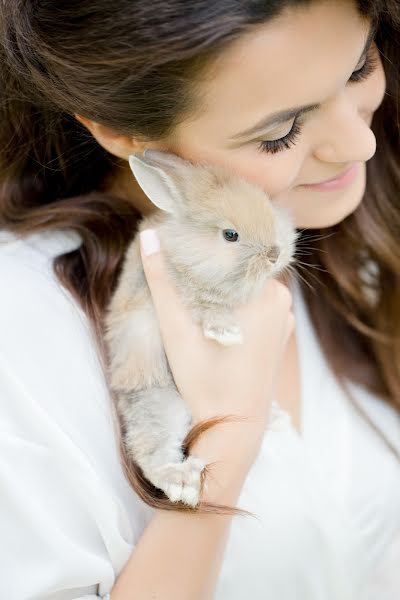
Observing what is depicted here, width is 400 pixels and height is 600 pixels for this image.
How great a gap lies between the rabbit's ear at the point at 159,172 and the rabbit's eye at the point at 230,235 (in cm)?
11

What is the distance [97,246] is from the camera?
1.65m

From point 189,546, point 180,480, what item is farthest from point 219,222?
point 189,546

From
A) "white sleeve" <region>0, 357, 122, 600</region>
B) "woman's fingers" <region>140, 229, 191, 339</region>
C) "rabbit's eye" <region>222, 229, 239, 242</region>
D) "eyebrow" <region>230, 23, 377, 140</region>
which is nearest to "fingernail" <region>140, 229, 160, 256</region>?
"woman's fingers" <region>140, 229, 191, 339</region>

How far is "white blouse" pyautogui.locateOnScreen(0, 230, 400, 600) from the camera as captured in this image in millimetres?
1349

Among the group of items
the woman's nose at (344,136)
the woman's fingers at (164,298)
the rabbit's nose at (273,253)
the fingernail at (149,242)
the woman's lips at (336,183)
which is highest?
the woman's nose at (344,136)

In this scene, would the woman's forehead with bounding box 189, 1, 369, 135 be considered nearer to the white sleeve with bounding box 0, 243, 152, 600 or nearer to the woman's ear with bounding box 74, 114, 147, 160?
the woman's ear with bounding box 74, 114, 147, 160

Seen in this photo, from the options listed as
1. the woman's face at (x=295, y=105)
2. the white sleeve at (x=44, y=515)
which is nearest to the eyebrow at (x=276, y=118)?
the woman's face at (x=295, y=105)

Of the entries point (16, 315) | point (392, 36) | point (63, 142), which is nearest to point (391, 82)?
point (392, 36)

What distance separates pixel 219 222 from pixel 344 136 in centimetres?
31

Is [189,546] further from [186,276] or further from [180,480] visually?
[186,276]

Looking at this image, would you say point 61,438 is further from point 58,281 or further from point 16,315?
point 58,281

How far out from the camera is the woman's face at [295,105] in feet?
4.08

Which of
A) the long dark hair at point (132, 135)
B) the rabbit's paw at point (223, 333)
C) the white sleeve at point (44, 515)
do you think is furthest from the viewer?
the rabbit's paw at point (223, 333)

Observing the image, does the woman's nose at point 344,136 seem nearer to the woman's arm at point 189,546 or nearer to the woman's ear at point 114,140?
the woman's ear at point 114,140
